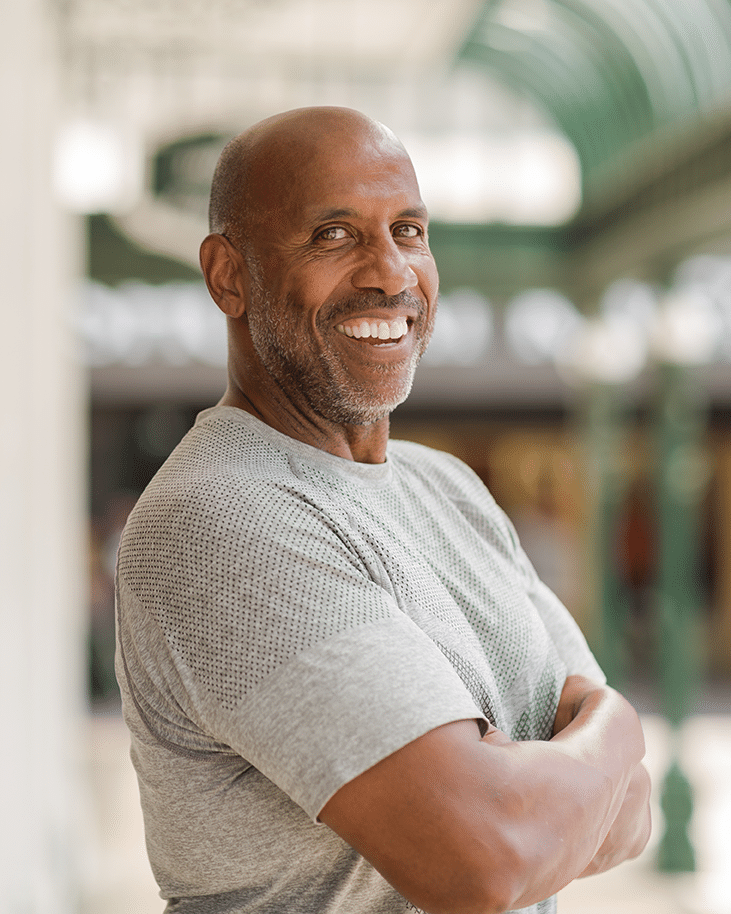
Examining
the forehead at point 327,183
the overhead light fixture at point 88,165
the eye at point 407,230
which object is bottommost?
the eye at point 407,230

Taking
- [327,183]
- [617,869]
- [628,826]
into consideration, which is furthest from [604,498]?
[327,183]

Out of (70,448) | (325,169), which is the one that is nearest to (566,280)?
(70,448)

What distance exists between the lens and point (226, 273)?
134cm

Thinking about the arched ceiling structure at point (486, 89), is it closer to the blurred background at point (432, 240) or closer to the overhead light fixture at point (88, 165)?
the blurred background at point (432, 240)

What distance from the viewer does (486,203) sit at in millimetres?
8039

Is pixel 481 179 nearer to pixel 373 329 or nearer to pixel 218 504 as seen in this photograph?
pixel 373 329

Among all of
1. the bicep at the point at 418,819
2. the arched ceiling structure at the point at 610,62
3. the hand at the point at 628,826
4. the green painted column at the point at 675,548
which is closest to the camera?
the bicep at the point at 418,819

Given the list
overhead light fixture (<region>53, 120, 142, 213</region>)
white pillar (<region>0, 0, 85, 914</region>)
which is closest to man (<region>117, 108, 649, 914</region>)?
white pillar (<region>0, 0, 85, 914</region>)

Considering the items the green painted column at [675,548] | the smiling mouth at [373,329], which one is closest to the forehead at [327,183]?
the smiling mouth at [373,329]

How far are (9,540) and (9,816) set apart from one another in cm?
82

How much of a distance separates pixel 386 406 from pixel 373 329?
97 mm

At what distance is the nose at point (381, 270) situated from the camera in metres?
1.27

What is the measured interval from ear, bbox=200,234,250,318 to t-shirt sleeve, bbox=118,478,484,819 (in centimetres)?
26

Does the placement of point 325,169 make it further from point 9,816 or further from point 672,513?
point 672,513
